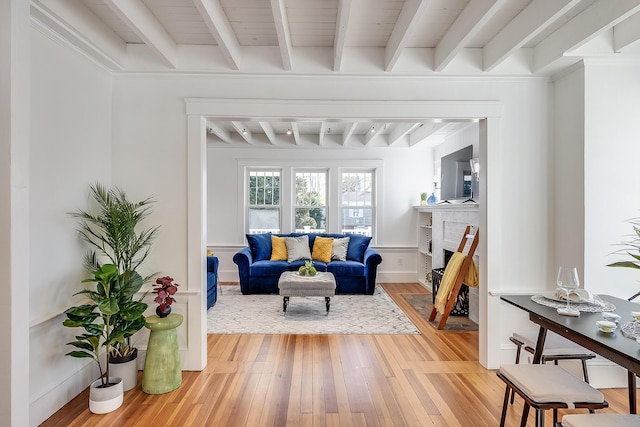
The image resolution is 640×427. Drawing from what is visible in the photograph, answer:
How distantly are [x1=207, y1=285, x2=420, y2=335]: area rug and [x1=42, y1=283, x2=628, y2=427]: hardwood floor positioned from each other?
1.15ft

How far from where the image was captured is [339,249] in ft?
19.6

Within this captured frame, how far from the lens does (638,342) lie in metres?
1.52

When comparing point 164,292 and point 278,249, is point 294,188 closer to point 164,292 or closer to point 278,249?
point 278,249

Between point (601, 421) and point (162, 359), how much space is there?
8.94 ft

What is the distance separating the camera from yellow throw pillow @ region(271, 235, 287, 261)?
591cm

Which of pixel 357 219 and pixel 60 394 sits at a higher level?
pixel 357 219

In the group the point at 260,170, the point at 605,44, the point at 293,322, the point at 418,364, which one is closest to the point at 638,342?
the point at 418,364

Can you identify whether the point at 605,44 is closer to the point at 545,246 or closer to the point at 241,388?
the point at 545,246

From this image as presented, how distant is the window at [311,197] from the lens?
655 centimetres

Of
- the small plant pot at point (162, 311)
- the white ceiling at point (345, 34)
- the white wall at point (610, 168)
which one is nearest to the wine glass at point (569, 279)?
the white wall at point (610, 168)

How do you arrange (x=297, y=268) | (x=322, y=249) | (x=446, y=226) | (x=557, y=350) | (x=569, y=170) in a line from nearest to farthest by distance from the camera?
1. (x=557, y=350)
2. (x=569, y=170)
3. (x=446, y=226)
4. (x=297, y=268)
5. (x=322, y=249)

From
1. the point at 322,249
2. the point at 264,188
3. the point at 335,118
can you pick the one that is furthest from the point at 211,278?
the point at 335,118

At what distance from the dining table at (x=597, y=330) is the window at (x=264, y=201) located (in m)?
4.88

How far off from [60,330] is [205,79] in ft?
7.48
